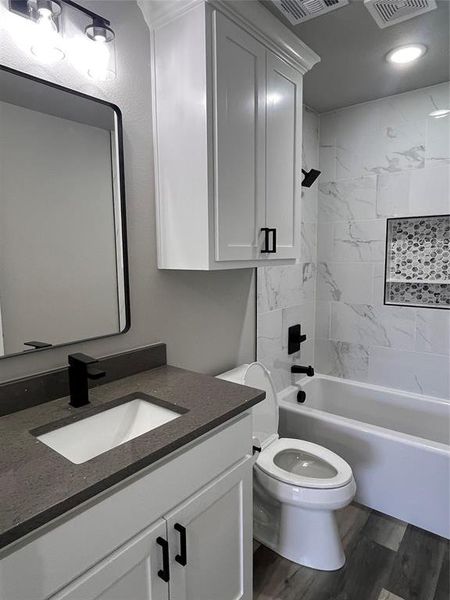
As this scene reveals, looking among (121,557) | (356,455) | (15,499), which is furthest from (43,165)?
(356,455)

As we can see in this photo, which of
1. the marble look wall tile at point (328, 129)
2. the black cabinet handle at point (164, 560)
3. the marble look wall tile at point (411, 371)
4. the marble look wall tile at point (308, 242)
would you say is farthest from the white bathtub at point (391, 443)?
the marble look wall tile at point (328, 129)

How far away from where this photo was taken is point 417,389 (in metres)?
2.52

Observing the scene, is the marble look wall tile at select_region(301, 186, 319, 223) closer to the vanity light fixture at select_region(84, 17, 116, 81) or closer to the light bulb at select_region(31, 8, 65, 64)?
the vanity light fixture at select_region(84, 17, 116, 81)

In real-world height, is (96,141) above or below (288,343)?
above

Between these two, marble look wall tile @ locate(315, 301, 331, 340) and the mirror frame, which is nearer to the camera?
the mirror frame

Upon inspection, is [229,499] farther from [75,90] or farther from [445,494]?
[75,90]

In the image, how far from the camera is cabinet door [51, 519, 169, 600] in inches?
31.4

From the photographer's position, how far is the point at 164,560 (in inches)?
37.5

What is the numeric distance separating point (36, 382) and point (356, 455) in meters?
1.76

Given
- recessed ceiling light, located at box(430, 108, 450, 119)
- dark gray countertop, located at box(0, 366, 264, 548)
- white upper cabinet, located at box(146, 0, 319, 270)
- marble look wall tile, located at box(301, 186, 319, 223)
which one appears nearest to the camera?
dark gray countertop, located at box(0, 366, 264, 548)

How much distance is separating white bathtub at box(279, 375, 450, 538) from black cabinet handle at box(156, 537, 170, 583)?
1.44 metres

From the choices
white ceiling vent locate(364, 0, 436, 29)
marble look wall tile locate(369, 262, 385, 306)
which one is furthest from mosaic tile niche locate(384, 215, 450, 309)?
white ceiling vent locate(364, 0, 436, 29)

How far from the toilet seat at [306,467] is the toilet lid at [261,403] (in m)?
0.06

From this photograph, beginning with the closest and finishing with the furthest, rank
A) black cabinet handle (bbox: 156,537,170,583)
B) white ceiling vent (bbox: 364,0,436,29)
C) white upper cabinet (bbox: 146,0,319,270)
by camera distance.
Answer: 1. black cabinet handle (bbox: 156,537,170,583)
2. white upper cabinet (bbox: 146,0,319,270)
3. white ceiling vent (bbox: 364,0,436,29)
